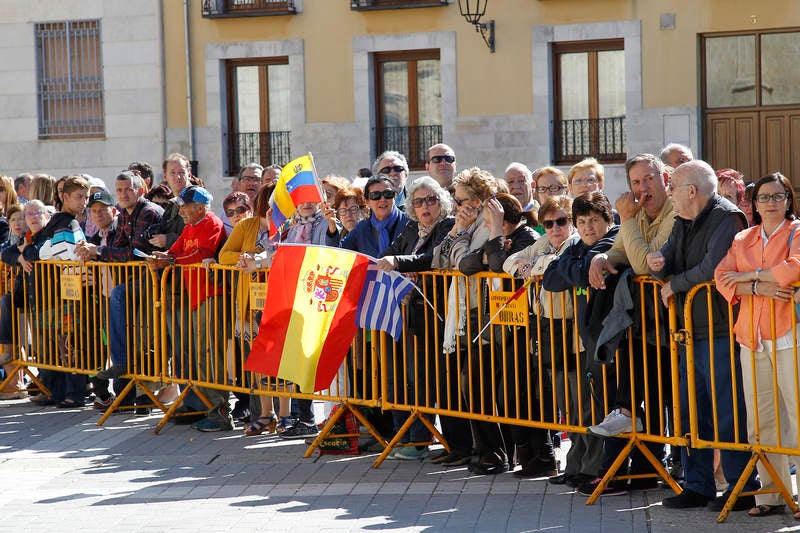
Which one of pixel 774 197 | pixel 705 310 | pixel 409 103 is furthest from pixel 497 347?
pixel 409 103

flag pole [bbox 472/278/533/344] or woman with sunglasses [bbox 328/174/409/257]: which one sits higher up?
woman with sunglasses [bbox 328/174/409/257]

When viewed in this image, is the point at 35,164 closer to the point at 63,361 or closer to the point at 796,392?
the point at 63,361

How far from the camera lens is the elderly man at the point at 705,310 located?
7.16m

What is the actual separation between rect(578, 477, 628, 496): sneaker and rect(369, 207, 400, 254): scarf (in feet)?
8.03

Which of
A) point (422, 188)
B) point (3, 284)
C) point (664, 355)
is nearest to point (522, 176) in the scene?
point (422, 188)

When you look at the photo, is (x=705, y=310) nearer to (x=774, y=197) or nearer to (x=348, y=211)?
(x=774, y=197)

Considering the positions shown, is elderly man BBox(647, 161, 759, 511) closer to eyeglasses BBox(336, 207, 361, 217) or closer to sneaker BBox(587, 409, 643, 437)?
sneaker BBox(587, 409, 643, 437)

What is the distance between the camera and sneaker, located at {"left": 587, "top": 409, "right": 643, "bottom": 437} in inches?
296

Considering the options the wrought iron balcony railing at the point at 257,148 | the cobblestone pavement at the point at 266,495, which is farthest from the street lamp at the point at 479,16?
the cobblestone pavement at the point at 266,495

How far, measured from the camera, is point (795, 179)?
2092 centimetres

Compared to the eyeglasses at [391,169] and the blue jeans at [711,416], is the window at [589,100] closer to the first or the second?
the eyeglasses at [391,169]

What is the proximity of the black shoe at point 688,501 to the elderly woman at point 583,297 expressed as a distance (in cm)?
58

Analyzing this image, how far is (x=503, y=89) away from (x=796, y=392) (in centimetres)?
1563

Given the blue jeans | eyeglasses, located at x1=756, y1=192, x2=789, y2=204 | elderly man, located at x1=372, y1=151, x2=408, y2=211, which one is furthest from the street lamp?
eyeglasses, located at x1=756, y1=192, x2=789, y2=204
